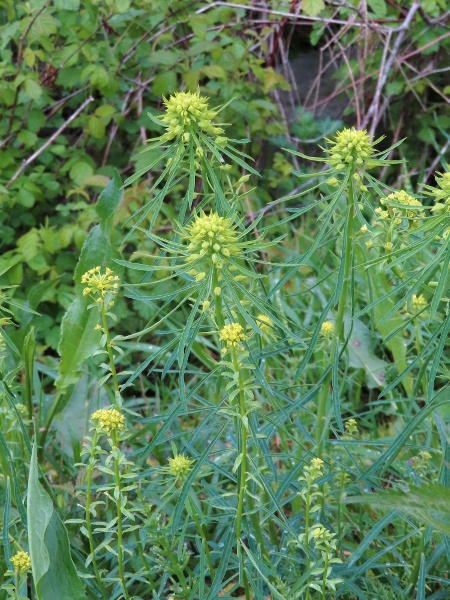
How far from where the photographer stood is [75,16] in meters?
3.06

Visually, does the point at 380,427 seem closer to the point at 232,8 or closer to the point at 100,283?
the point at 100,283

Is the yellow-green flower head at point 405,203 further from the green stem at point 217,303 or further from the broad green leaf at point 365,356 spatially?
the broad green leaf at point 365,356

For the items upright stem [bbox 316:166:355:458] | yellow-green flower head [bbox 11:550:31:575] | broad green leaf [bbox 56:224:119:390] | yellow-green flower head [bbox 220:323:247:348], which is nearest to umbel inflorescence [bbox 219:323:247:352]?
yellow-green flower head [bbox 220:323:247:348]

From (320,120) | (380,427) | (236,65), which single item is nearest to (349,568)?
(380,427)

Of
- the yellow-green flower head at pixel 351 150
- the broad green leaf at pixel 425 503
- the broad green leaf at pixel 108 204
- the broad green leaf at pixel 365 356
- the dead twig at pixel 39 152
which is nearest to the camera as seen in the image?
the broad green leaf at pixel 425 503

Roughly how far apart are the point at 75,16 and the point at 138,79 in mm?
371

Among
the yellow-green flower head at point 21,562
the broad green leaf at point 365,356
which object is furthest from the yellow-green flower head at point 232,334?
the broad green leaf at point 365,356

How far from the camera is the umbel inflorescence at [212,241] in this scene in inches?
39.3

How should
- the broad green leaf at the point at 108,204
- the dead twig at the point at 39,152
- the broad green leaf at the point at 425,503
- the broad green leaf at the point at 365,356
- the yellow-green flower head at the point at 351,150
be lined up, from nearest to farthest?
the broad green leaf at the point at 425,503
the yellow-green flower head at the point at 351,150
the broad green leaf at the point at 108,204
the broad green leaf at the point at 365,356
the dead twig at the point at 39,152

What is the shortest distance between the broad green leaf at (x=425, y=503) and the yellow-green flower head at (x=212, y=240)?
37cm

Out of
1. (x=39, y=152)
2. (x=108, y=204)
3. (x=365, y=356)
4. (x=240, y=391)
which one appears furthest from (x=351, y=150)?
(x=39, y=152)

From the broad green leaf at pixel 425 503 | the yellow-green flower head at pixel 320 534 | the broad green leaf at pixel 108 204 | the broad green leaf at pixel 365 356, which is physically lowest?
the broad green leaf at pixel 365 356

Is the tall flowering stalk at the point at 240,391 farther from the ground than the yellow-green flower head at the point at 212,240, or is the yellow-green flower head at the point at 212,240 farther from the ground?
the yellow-green flower head at the point at 212,240

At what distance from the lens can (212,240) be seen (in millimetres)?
1005
